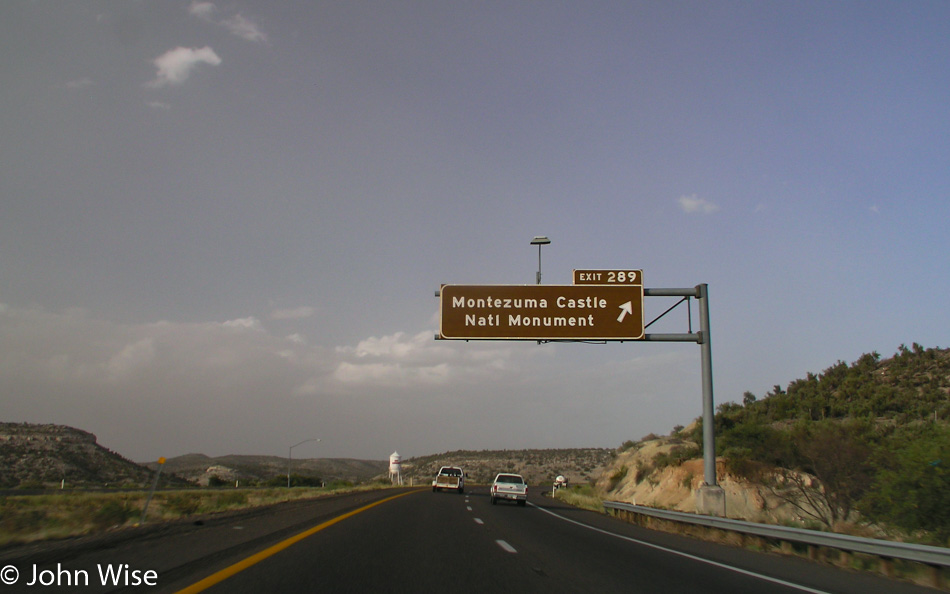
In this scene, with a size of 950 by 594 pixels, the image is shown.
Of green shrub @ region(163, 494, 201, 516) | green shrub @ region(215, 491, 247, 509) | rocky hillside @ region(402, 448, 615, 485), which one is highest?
green shrub @ region(163, 494, 201, 516)

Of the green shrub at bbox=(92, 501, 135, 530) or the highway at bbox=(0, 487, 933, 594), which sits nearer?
the highway at bbox=(0, 487, 933, 594)

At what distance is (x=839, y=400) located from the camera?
47.9 m

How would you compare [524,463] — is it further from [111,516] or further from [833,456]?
[111,516]

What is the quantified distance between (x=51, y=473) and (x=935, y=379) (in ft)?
244

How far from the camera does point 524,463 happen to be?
133125 mm

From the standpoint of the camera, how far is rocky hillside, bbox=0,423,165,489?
212 ft

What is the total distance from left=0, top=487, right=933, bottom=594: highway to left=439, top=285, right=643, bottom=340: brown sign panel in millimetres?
8398

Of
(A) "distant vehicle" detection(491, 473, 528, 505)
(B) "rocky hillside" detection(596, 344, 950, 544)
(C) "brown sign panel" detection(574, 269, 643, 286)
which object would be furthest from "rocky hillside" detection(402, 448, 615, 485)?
(C) "brown sign panel" detection(574, 269, 643, 286)

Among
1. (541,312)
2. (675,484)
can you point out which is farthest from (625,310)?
(675,484)

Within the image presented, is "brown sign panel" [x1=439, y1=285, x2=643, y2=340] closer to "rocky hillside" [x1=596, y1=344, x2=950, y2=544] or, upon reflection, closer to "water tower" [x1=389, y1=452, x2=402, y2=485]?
"rocky hillside" [x1=596, y1=344, x2=950, y2=544]

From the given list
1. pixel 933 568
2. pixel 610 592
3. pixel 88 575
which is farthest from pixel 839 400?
pixel 88 575

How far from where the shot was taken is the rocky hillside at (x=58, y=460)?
6475cm

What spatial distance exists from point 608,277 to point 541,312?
2.67 m

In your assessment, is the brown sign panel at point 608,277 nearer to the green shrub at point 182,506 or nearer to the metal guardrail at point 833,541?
the metal guardrail at point 833,541
